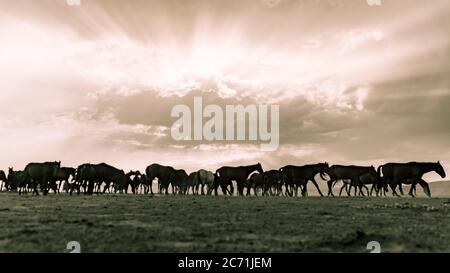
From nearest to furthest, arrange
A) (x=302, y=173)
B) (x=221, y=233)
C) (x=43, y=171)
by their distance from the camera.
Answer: (x=221, y=233) → (x=43, y=171) → (x=302, y=173)

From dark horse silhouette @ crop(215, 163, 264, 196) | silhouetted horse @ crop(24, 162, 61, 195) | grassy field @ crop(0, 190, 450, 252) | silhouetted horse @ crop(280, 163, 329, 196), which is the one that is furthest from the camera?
dark horse silhouette @ crop(215, 163, 264, 196)

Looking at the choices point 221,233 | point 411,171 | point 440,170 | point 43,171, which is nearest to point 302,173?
point 411,171

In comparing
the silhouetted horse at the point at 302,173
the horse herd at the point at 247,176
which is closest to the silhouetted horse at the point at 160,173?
the horse herd at the point at 247,176

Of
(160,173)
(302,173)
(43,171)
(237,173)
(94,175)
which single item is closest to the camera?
(43,171)

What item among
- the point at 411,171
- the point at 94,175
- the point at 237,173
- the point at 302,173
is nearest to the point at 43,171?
the point at 94,175

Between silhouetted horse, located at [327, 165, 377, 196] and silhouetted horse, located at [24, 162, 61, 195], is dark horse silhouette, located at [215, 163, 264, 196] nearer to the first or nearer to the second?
silhouetted horse, located at [327, 165, 377, 196]

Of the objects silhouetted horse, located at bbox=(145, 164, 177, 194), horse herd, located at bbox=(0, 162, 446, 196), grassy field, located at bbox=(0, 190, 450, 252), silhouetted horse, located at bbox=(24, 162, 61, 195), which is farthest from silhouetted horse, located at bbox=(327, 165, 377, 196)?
grassy field, located at bbox=(0, 190, 450, 252)

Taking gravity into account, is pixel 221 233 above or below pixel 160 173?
below

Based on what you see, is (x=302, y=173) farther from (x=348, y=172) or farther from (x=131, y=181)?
(x=131, y=181)

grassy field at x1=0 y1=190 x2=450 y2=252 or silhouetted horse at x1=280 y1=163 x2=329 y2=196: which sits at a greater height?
silhouetted horse at x1=280 y1=163 x2=329 y2=196

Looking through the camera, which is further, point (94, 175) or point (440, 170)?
point (94, 175)

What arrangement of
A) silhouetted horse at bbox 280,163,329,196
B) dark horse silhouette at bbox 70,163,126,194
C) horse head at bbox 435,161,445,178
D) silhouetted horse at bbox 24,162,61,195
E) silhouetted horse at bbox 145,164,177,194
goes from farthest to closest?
silhouetted horse at bbox 145,164,177,194
silhouetted horse at bbox 280,163,329,196
dark horse silhouette at bbox 70,163,126,194
horse head at bbox 435,161,445,178
silhouetted horse at bbox 24,162,61,195

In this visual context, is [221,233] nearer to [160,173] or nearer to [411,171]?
[411,171]

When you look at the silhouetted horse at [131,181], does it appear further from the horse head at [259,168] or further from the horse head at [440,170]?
the horse head at [440,170]
